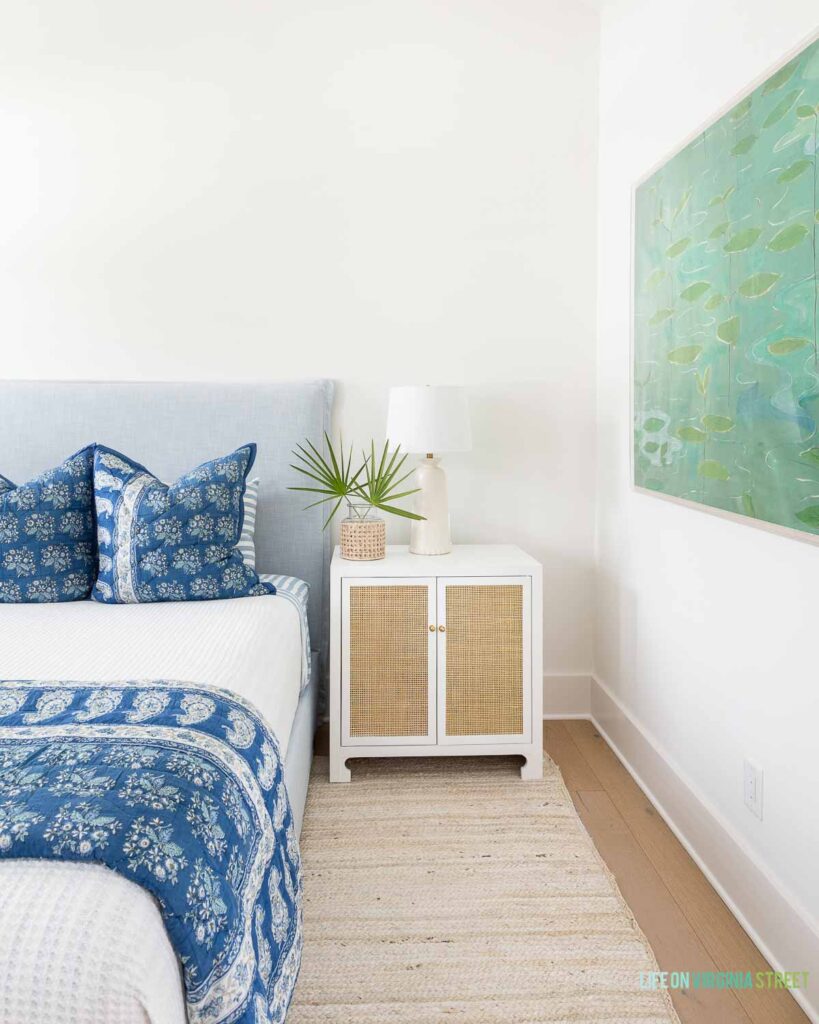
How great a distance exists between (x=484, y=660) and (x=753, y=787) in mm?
917

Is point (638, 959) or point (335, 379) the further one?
point (335, 379)

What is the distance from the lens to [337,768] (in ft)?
7.88

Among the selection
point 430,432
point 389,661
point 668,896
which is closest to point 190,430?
point 430,432

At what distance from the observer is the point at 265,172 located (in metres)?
2.75

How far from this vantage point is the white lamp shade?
246 centimetres

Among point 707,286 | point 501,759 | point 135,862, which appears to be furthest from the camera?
point 501,759

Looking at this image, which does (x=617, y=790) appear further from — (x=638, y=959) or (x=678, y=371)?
(x=678, y=371)

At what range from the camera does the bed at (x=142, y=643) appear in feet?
2.68

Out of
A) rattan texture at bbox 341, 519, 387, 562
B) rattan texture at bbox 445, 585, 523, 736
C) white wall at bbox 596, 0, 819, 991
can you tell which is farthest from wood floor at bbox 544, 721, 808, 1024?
rattan texture at bbox 341, 519, 387, 562

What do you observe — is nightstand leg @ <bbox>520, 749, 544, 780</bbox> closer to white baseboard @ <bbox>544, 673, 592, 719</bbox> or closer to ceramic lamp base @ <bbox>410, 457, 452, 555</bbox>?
white baseboard @ <bbox>544, 673, 592, 719</bbox>

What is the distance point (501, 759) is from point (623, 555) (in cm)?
83

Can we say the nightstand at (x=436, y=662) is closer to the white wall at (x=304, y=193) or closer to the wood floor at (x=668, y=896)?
the wood floor at (x=668, y=896)

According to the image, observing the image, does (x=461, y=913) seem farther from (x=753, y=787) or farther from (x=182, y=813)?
(x=182, y=813)

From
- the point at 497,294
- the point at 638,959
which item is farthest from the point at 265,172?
the point at 638,959
